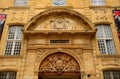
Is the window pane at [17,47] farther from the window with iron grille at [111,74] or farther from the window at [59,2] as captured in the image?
the window with iron grille at [111,74]

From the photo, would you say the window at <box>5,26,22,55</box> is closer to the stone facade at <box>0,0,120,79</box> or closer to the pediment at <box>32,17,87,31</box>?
the stone facade at <box>0,0,120,79</box>

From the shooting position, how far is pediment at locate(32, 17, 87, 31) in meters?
18.0

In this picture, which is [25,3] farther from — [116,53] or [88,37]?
[116,53]

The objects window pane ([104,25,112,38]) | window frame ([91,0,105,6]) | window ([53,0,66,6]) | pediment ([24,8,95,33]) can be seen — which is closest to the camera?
pediment ([24,8,95,33])

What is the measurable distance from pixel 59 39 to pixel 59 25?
1474 mm

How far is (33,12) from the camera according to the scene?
752 inches

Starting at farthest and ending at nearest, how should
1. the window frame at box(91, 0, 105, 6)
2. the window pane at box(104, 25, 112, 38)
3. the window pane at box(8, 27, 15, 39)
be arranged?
the window frame at box(91, 0, 105, 6), the window pane at box(8, 27, 15, 39), the window pane at box(104, 25, 112, 38)

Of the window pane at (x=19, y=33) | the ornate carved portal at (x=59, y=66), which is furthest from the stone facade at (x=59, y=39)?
the window pane at (x=19, y=33)

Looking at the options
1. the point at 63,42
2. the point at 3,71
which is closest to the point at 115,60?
the point at 63,42

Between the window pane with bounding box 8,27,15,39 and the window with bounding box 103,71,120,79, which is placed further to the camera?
the window pane with bounding box 8,27,15,39

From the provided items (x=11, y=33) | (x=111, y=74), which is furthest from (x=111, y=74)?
(x=11, y=33)

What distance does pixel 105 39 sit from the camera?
1766cm

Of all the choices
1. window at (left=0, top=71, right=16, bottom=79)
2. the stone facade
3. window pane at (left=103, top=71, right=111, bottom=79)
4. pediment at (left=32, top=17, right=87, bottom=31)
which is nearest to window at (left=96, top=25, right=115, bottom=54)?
the stone facade

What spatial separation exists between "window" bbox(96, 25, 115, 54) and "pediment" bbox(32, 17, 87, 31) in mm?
1452
